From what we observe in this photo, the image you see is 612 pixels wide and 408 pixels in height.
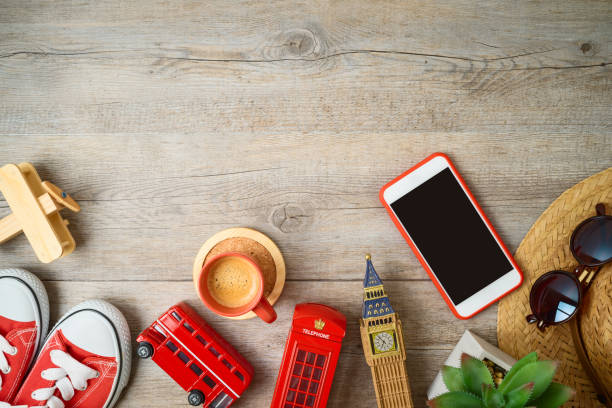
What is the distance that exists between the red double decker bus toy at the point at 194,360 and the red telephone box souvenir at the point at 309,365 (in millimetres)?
104

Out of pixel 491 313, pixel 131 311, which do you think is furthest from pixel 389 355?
pixel 131 311

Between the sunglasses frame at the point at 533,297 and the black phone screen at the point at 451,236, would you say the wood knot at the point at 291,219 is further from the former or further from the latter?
the sunglasses frame at the point at 533,297

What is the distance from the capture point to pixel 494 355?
2.69 feet

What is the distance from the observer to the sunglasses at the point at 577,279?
0.85 metres

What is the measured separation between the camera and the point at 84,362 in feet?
3.22

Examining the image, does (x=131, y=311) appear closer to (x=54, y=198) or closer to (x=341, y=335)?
(x=54, y=198)

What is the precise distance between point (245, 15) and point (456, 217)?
710 mm

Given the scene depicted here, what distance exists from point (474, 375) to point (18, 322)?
1.04 meters

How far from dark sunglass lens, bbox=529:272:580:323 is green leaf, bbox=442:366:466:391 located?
32 cm

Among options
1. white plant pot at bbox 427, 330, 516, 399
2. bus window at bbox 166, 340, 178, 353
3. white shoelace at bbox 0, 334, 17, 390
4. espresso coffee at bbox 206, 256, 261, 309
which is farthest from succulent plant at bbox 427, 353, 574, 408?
white shoelace at bbox 0, 334, 17, 390

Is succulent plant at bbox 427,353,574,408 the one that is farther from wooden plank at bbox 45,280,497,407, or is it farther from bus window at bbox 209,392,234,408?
bus window at bbox 209,392,234,408

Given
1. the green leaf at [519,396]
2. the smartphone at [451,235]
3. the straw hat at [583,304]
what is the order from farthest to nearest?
the smartphone at [451,235] → the straw hat at [583,304] → the green leaf at [519,396]

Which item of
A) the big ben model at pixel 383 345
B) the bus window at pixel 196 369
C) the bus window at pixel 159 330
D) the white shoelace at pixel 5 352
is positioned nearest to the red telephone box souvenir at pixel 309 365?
the big ben model at pixel 383 345

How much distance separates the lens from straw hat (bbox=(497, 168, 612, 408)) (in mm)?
820
